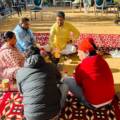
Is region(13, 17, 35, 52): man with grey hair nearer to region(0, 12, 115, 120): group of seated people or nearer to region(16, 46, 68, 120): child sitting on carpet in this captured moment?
region(0, 12, 115, 120): group of seated people

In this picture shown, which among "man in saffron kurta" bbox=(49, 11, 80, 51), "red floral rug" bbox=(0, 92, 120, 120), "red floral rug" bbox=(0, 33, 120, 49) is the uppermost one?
"man in saffron kurta" bbox=(49, 11, 80, 51)

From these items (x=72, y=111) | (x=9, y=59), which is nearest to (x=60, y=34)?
(x=9, y=59)

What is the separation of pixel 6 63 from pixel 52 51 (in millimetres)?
2000

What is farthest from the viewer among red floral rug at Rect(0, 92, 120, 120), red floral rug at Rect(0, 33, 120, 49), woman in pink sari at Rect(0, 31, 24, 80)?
red floral rug at Rect(0, 33, 120, 49)

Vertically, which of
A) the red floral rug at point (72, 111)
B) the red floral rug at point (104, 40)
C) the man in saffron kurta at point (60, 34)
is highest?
the man in saffron kurta at point (60, 34)

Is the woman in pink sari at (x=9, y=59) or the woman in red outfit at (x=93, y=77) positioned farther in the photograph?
the woman in pink sari at (x=9, y=59)

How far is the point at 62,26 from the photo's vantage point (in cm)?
726

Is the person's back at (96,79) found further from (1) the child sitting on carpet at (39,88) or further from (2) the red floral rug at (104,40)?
(2) the red floral rug at (104,40)

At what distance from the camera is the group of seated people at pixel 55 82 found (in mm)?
3721

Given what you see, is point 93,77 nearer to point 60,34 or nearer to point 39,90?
point 39,90

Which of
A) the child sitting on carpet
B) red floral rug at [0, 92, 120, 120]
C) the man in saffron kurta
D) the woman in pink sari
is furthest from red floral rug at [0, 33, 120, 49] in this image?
the child sitting on carpet

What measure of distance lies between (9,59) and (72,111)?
1397 mm

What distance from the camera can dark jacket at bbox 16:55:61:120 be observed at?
3707 millimetres

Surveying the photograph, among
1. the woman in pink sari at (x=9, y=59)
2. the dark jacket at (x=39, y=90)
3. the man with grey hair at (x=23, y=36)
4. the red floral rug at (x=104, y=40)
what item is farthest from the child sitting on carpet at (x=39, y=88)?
the red floral rug at (x=104, y=40)
